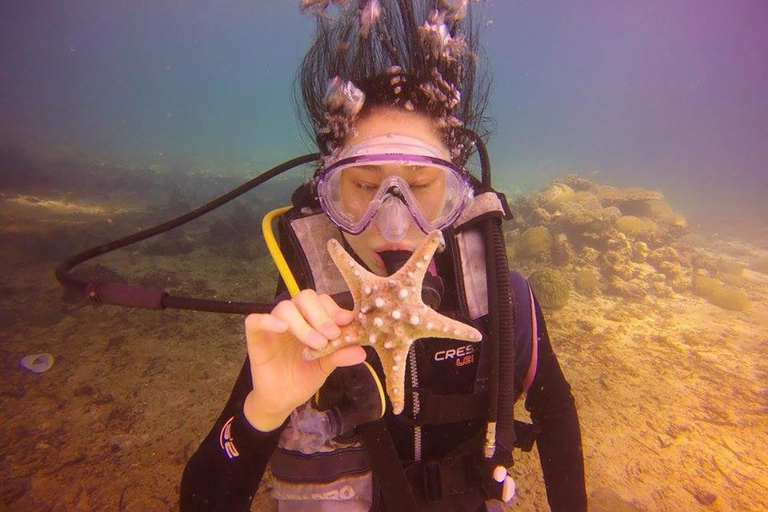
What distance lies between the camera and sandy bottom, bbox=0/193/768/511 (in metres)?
4.00

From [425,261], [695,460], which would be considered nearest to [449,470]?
[425,261]

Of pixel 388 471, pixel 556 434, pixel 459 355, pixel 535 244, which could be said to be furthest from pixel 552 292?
pixel 388 471

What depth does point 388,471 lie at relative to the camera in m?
2.30

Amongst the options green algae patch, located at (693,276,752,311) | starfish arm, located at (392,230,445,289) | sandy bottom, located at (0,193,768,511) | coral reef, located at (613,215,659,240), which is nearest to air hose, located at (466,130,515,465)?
starfish arm, located at (392,230,445,289)

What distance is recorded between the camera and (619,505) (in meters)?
3.99

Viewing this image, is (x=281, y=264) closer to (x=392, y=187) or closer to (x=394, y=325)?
(x=392, y=187)

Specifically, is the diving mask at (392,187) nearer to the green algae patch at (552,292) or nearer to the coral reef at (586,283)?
the green algae patch at (552,292)

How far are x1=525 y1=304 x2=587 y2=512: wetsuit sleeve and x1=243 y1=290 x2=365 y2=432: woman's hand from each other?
6.75 ft

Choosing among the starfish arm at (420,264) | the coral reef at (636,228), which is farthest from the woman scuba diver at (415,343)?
the coral reef at (636,228)

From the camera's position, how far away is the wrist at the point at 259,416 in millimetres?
1922

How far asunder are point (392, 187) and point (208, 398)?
14.7ft

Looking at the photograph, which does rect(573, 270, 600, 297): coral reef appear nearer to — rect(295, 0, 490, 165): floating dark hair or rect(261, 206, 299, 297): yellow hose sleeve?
rect(295, 0, 490, 165): floating dark hair

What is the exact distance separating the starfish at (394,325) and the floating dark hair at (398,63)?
1.68 metres

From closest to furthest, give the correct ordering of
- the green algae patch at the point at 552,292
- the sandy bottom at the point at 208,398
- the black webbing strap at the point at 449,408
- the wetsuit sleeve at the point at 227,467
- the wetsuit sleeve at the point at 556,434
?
the wetsuit sleeve at the point at 227,467, the black webbing strap at the point at 449,408, the wetsuit sleeve at the point at 556,434, the sandy bottom at the point at 208,398, the green algae patch at the point at 552,292
